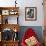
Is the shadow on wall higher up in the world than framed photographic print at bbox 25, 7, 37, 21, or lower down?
lower down

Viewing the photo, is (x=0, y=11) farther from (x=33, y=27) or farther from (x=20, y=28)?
(x=33, y=27)

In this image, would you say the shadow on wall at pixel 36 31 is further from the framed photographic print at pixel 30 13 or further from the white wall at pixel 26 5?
the framed photographic print at pixel 30 13

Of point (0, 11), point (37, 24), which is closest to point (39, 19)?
point (37, 24)

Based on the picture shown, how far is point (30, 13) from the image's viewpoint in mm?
5781

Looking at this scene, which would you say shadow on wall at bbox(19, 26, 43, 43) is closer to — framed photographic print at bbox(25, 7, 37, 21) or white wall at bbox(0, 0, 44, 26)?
white wall at bbox(0, 0, 44, 26)

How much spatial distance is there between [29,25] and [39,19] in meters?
0.41

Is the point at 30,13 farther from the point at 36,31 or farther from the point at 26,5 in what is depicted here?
the point at 36,31

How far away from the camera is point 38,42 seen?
5.41 m

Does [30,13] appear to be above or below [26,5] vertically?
below

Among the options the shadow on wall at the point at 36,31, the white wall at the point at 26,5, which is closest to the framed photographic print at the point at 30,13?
the white wall at the point at 26,5

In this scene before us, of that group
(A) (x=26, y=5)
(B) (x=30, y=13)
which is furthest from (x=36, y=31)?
(A) (x=26, y=5)

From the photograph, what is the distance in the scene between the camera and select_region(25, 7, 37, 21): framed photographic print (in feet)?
18.9

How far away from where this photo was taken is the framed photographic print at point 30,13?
5.75 m

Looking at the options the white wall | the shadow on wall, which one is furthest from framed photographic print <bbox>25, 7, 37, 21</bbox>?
the shadow on wall
